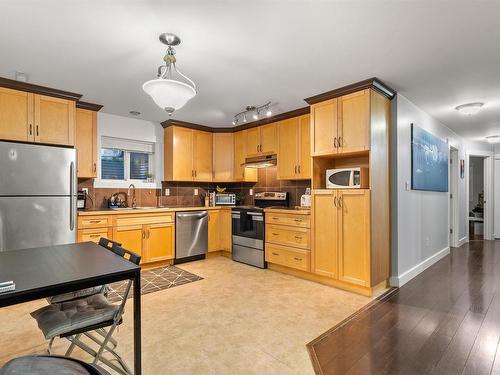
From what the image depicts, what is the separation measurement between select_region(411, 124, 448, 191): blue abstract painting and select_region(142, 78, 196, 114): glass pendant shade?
315cm

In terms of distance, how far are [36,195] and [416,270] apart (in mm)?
4842

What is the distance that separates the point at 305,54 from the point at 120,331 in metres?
2.90

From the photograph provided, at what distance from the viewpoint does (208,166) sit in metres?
5.32

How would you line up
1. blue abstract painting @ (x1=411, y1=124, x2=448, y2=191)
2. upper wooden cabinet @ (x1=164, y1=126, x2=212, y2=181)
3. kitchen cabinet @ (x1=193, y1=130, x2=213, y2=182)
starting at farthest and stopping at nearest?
kitchen cabinet @ (x1=193, y1=130, x2=213, y2=182) → upper wooden cabinet @ (x1=164, y1=126, x2=212, y2=181) → blue abstract painting @ (x1=411, y1=124, x2=448, y2=191)

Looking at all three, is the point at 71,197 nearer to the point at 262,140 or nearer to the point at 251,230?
the point at 251,230

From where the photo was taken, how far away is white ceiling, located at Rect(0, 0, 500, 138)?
6.32 ft

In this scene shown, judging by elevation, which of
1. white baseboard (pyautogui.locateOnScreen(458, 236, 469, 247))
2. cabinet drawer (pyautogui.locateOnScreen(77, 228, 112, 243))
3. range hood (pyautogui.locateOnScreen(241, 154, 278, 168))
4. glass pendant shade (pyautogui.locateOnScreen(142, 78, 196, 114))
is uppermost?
glass pendant shade (pyautogui.locateOnScreen(142, 78, 196, 114))

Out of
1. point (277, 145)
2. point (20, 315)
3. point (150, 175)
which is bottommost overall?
point (20, 315)

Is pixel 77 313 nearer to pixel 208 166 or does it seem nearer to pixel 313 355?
pixel 313 355

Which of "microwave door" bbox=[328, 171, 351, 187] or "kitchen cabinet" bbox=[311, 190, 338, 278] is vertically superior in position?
"microwave door" bbox=[328, 171, 351, 187]

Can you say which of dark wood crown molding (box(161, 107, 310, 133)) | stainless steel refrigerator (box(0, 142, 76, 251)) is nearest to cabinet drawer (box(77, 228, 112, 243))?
stainless steel refrigerator (box(0, 142, 76, 251))

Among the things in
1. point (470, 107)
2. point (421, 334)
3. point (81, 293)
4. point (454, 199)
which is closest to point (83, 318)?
point (81, 293)

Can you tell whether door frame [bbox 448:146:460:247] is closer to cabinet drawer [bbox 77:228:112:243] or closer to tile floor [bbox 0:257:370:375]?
tile floor [bbox 0:257:370:375]

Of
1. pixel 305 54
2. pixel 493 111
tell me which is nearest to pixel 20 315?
pixel 305 54
